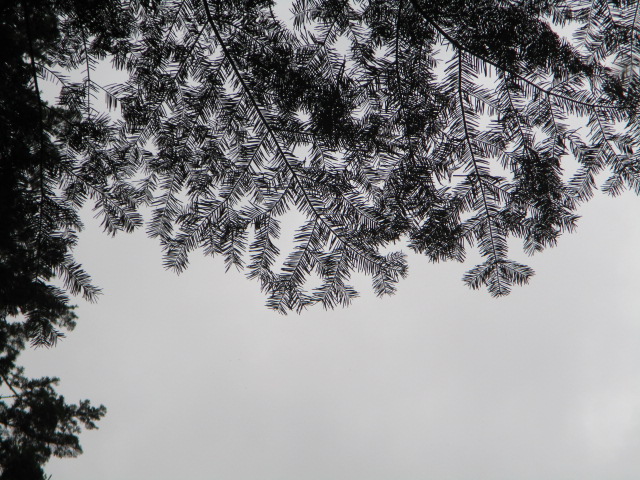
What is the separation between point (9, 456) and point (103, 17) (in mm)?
Result: 6324

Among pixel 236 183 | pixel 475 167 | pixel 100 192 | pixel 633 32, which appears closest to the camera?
pixel 633 32

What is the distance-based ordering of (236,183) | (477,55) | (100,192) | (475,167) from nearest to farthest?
(477,55) → (475,167) → (236,183) → (100,192)

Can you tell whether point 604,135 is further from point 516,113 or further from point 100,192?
point 100,192

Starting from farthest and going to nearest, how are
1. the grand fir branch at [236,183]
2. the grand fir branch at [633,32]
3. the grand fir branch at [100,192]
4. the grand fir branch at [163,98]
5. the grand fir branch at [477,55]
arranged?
the grand fir branch at [100,192] < the grand fir branch at [236,183] < the grand fir branch at [163,98] < the grand fir branch at [477,55] < the grand fir branch at [633,32]

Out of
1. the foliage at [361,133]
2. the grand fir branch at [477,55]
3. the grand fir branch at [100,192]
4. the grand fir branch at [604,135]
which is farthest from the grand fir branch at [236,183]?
the grand fir branch at [604,135]

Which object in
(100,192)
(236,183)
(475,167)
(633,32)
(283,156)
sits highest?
(633,32)

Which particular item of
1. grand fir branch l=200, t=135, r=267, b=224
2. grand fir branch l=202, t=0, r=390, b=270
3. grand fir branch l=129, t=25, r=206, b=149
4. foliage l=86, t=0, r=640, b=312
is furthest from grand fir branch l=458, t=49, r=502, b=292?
grand fir branch l=129, t=25, r=206, b=149

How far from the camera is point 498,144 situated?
2.21 meters

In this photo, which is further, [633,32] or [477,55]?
[477,55]

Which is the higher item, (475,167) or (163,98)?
(475,167)

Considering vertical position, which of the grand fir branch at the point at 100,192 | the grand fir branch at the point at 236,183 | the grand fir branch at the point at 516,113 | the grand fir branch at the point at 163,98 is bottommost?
the grand fir branch at the point at 100,192

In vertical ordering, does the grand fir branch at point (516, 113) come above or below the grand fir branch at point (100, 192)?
above

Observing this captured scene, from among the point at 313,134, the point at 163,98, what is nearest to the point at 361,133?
the point at 313,134

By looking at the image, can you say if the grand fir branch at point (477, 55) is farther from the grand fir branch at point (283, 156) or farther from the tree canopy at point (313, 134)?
the grand fir branch at point (283, 156)
